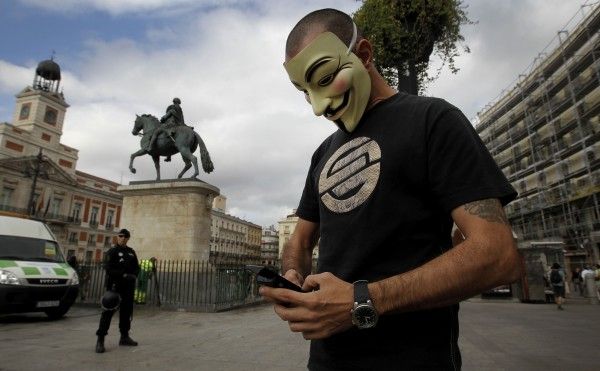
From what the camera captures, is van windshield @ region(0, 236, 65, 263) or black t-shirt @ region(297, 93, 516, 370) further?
van windshield @ region(0, 236, 65, 263)

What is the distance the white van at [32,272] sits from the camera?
7.38 meters

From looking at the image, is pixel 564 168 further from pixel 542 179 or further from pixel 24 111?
pixel 24 111

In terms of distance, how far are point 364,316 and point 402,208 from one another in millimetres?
379

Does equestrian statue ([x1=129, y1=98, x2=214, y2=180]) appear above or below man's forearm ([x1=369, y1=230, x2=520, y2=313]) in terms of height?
above

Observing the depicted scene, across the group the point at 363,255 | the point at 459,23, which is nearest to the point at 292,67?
the point at 363,255

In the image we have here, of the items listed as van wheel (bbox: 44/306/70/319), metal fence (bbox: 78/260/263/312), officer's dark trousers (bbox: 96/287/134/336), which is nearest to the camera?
officer's dark trousers (bbox: 96/287/134/336)

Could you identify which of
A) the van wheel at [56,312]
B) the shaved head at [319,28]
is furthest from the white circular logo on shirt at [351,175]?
the van wheel at [56,312]

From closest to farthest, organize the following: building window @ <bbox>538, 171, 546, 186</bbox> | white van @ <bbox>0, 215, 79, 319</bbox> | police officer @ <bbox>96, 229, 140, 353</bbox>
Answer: police officer @ <bbox>96, 229, 140, 353</bbox> < white van @ <bbox>0, 215, 79, 319</bbox> < building window @ <bbox>538, 171, 546, 186</bbox>

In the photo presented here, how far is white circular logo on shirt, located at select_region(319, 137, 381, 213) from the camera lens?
1.32 meters

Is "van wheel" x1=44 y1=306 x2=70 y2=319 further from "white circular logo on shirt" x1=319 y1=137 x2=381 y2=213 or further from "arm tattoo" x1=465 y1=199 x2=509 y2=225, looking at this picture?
"arm tattoo" x1=465 y1=199 x2=509 y2=225

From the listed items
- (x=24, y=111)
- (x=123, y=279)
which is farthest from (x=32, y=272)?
(x=24, y=111)

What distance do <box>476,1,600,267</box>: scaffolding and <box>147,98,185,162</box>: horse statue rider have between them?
2801cm

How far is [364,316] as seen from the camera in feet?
3.42

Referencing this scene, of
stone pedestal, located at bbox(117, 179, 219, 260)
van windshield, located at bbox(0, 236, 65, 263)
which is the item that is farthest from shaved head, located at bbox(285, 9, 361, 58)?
stone pedestal, located at bbox(117, 179, 219, 260)
